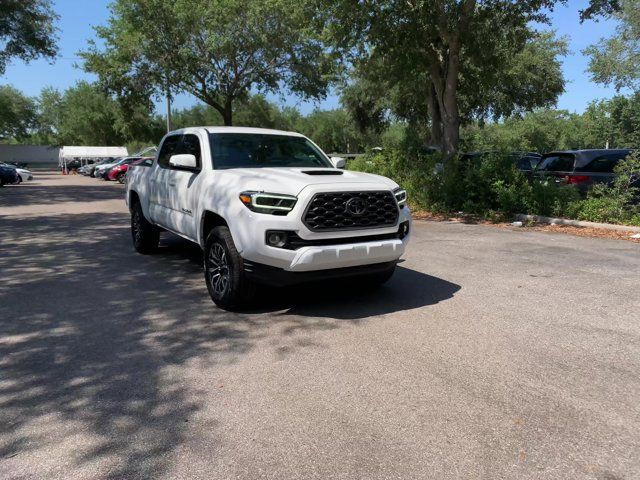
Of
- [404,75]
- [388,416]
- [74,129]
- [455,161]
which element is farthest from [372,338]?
[74,129]

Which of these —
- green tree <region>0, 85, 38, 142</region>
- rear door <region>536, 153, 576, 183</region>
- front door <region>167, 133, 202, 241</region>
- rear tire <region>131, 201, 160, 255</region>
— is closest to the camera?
front door <region>167, 133, 202, 241</region>

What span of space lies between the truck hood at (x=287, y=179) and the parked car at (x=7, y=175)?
2580 centimetres

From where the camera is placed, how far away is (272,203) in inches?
188

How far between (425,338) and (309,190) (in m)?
1.71

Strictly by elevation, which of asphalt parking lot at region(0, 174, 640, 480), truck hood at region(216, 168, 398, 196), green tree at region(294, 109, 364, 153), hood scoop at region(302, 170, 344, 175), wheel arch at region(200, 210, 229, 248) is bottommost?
asphalt parking lot at region(0, 174, 640, 480)

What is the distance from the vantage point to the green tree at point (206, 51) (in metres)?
23.6

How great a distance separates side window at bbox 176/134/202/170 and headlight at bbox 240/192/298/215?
1.50 metres

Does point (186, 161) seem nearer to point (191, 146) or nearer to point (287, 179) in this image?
point (191, 146)

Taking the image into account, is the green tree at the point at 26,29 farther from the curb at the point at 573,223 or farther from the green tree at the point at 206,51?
the curb at the point at 573,223

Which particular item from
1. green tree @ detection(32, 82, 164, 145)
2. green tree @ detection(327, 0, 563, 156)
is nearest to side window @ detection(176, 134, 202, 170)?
green tree @ detection(327, 0, 563, 156)

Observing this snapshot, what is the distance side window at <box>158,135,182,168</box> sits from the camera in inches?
281

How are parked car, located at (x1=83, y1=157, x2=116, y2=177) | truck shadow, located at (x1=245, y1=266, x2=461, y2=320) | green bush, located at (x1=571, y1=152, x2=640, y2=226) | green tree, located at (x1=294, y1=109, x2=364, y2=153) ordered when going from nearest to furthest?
truck shadow, located at (x1=245, y1=266, x2=461, y2=320) < green bush, located at (x1=571, y1=152, x2=640, y2=226) < parked car, located at (x1=83, y1=157, x2=116, y2=177) < green tree, located at (x1=294, y1=109, x2=364, y2=153)

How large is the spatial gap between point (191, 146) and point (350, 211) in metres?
2.68

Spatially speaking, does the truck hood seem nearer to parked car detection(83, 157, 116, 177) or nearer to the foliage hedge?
the foliage hedge
